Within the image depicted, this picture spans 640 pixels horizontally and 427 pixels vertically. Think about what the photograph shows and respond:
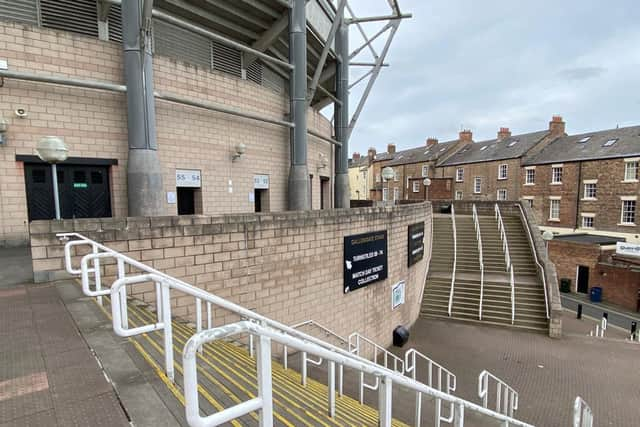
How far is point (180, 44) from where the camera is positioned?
9727 mm

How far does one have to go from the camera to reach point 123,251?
15.4 ft

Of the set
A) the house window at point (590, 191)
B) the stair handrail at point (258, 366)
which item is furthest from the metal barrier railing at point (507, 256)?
the stair handrail at point (258, 366)

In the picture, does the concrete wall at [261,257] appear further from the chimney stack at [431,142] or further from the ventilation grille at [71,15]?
the chimney stack at [431,142]

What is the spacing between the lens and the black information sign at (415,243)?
37.2ft

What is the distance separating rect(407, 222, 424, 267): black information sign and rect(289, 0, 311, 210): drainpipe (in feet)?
13.0

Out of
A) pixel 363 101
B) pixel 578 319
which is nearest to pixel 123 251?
pixel 363 101

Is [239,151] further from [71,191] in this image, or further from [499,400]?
[499,400]

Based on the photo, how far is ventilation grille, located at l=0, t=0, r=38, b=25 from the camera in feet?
23.2

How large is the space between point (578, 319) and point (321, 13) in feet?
59.2

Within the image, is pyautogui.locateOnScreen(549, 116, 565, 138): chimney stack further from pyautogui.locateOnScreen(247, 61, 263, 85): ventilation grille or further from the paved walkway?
pyautogui.locateOnScreen(247, 61, 263, 85): ventilation grille

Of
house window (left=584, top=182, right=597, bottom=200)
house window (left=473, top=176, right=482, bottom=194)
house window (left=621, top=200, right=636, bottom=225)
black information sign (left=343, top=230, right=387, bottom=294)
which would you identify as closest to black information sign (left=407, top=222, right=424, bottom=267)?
black information sign (left=343, top=230, right=387, bottom=294)

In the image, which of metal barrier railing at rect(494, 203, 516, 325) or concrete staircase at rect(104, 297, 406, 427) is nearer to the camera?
concrete staircase at rect(104, 297, 406, 427)

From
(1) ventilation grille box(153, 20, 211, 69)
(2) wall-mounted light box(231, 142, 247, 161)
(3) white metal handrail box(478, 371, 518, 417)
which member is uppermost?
(1) ventilation grille box(153, 20, 211, 69)

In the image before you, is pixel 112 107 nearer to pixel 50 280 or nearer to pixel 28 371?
pixel 50 280
